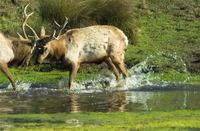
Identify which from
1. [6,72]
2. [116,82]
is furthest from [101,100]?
[6,72]

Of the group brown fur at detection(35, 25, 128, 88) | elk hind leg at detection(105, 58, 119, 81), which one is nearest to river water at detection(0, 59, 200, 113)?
elk hind leg at detection(105, 58, 119, 81)

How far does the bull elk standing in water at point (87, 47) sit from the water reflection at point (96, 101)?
2.29m

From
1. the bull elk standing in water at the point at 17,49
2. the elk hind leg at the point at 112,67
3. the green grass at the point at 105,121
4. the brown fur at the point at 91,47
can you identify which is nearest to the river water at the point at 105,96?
the elk hind leg at the point at 112,67

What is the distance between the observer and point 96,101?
18.2 metres

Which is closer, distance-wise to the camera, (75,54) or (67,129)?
(67,129)

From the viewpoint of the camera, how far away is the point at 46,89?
69.7ft

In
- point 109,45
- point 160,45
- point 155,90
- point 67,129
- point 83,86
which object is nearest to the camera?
point 67,129

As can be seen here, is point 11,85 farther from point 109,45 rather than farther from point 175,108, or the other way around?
point 175,108

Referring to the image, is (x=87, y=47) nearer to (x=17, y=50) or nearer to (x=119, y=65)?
(x=119, y=65)

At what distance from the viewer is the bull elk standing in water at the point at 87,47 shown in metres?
22.8

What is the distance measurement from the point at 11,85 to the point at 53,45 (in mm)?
1800

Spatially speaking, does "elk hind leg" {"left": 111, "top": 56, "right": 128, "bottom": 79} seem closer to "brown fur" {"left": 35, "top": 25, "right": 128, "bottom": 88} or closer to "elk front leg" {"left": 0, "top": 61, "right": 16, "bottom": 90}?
"brown fur" {"left": 35, "top": 25, "right": 128, "bottom": 88}

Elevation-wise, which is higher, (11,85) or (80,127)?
(80,127)

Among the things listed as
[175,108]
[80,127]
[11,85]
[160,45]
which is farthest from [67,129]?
[160,45]
